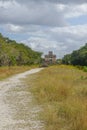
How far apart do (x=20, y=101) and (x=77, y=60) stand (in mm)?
108777

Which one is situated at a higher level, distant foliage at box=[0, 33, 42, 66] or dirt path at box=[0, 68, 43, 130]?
distant foliage at box=[0, 33, 42, 66]

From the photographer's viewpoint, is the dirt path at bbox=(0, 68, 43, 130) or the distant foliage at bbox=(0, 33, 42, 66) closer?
the dirt path at bbox=(0, 68, 43, 130)

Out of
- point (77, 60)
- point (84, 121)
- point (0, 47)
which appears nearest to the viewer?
point (84, 121)

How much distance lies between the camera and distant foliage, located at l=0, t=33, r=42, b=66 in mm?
87925

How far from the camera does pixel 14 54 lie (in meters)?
108

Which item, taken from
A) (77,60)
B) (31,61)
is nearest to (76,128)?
(77,60)

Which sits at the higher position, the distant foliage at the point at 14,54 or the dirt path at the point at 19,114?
the distant foliage at the point at 14,54

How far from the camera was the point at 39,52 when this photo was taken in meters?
166

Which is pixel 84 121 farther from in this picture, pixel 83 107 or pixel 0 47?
pixel 0 47

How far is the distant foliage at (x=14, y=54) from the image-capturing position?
8793cm

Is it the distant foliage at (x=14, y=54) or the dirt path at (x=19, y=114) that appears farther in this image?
the distant foliage at (x=14, y=54)

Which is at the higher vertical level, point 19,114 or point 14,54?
point 14,54

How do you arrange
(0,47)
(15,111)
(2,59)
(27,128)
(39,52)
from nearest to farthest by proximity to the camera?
(27,128)
(15,111)
(0,47)
(2,59)
(39,52)

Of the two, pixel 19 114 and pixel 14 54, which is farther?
pixel 14 54
